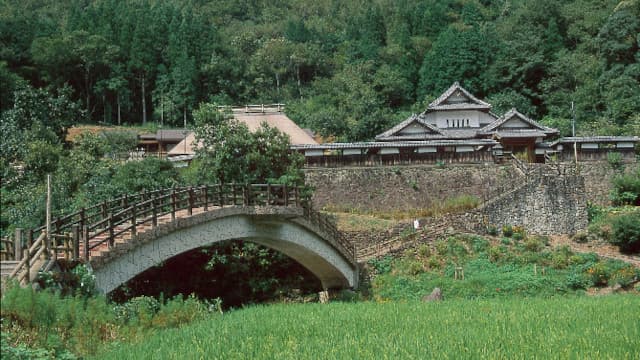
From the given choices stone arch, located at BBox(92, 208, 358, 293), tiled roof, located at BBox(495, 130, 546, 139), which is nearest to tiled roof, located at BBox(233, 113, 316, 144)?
tiled roof, located at BBox(495, 130, 546, 139)

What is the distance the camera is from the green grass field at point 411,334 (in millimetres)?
12562

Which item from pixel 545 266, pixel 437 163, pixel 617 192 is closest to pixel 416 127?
pixel 437 163

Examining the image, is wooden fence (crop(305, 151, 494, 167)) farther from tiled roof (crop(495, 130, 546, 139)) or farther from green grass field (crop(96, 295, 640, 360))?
green grass field (crop(96, 295, 640, 360))

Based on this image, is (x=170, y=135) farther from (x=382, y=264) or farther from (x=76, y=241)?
(x=76, y=241)

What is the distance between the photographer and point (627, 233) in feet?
106

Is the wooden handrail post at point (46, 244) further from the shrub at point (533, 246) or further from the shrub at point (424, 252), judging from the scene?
the shrub at point (533, 246)

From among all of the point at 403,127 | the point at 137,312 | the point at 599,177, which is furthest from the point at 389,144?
the point at 137,312

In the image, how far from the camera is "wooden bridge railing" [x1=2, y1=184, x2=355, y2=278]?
1574 cm

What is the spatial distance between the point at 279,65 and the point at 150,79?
11622 mm

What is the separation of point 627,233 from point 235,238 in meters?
17.7

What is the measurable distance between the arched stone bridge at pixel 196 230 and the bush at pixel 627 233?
11.4 metres

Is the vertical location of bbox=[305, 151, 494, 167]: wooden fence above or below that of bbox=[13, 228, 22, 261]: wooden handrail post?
above

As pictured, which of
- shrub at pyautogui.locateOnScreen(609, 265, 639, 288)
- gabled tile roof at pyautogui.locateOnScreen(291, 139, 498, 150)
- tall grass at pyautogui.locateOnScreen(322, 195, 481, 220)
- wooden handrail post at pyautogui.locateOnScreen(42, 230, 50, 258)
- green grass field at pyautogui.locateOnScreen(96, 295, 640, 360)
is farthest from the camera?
gabled tile roof at pyautogui.locateOnScreen(291, 139, 498, 150)

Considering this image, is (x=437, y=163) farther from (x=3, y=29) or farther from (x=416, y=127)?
(x=3, y=29)
